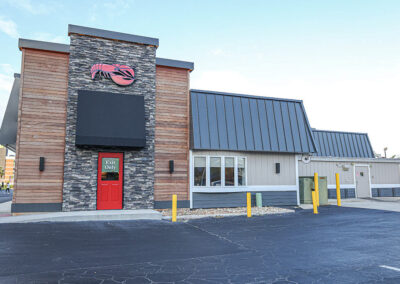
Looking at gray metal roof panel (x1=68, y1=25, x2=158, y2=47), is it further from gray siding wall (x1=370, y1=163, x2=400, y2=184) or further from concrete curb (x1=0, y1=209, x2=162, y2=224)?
gray siding wall (x1=370, y1=163, x2=400, y2=184)

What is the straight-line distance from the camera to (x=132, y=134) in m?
13.7

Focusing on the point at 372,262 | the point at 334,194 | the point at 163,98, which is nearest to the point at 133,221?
the point at 163,98

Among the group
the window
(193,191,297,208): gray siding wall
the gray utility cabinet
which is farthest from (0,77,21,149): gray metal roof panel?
the gray utility cabinet

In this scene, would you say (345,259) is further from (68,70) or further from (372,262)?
(68,70)

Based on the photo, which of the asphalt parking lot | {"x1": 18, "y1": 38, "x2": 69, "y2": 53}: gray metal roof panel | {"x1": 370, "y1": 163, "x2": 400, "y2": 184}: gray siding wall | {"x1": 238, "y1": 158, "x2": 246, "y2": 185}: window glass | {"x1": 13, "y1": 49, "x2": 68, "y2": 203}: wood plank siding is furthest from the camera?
{"x1": 370, "y1": 163, "x2": 400, "y2": 184}: gray siding wall

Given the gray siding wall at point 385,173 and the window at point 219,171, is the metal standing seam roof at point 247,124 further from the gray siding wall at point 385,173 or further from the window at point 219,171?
the gray siding wall at point 385,173

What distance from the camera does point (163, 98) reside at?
50.3 ft

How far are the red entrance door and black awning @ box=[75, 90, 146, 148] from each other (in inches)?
39.9

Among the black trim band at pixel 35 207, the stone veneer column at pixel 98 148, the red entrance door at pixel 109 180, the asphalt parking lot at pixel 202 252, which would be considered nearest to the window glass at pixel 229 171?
the stone veneer column at pixel 98 148

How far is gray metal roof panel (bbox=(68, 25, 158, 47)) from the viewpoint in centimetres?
1384

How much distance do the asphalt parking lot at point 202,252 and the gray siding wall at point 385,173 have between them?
1272 cm

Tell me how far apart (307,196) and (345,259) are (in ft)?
39.7

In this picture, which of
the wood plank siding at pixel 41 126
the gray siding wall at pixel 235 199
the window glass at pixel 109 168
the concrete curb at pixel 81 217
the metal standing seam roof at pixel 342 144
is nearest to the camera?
the concrete curb at pixel 81 217

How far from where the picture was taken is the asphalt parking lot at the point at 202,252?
17.1 feet
